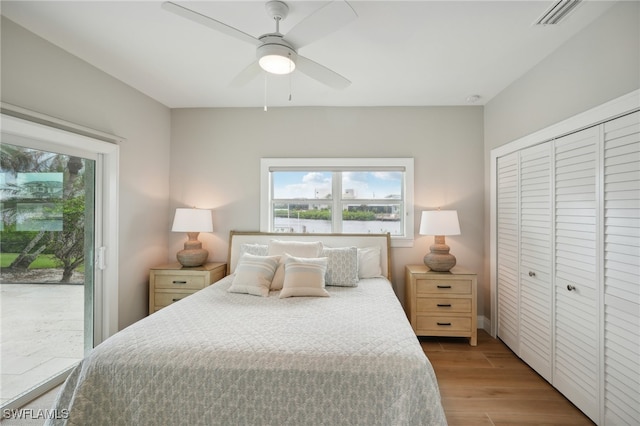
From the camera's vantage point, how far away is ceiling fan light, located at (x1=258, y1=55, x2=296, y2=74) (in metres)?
1.75

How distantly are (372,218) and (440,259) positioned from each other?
0.92 metres

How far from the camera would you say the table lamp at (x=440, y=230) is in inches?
124

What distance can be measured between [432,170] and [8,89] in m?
3.75

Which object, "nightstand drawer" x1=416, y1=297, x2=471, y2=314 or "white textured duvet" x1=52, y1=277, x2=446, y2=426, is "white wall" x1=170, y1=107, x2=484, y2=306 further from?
"white textured duvet" x1=52, y1=277, x2=446, y2=426

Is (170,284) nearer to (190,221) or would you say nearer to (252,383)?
(190,221)

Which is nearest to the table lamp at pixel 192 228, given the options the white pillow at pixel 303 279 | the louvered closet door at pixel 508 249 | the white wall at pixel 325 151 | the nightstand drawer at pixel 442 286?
the white wall at pixel 325 151

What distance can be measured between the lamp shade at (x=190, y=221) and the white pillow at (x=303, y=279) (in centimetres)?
129

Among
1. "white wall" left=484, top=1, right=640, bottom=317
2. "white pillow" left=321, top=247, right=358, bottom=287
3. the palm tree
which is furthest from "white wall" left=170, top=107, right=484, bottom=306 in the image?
the palm tree

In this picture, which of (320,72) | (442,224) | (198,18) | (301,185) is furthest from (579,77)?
(301,185)

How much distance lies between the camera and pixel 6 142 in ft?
6.60

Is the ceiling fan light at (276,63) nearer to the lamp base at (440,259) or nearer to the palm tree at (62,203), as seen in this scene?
the palm tree at (62,203)

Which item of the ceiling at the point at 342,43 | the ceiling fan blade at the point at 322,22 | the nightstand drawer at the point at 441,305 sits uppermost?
the ceiling at the point at 342,43

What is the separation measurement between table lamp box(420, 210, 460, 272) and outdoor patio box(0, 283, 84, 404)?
3325 millimetres

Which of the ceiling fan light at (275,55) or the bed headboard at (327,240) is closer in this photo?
the ceiling fan light at (275,55)
